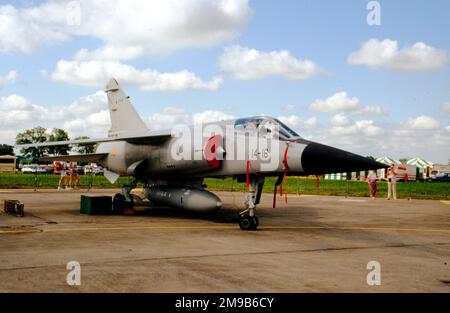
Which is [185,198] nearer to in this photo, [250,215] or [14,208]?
[250,215]

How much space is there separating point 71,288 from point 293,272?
3.05m

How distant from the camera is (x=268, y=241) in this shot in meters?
9.51

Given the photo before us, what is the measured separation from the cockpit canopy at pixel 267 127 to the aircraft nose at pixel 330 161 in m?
0.85

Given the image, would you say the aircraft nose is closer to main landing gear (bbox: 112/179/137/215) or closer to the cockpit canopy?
the cockpit canopy

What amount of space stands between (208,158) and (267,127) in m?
2.06

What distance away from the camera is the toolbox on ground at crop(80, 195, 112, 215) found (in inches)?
570

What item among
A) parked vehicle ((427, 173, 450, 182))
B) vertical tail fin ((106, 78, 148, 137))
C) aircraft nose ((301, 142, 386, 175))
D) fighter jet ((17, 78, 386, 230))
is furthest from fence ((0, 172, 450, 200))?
parked vehicle ((427, 173, 450, 182))

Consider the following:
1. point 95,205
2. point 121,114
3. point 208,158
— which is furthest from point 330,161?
point 121,114

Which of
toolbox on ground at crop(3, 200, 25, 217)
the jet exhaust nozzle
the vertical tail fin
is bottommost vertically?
toolbox on ground at crop(3, 200, 25, 217)

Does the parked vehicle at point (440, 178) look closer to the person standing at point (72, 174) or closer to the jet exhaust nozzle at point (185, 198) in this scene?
the person standing at point (72, 174)

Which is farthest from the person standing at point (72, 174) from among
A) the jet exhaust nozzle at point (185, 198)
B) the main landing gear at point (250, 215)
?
the main landing gear at point (250, 215)

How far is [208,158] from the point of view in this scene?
1248cm

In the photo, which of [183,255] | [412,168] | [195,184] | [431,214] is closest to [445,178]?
[412,168]

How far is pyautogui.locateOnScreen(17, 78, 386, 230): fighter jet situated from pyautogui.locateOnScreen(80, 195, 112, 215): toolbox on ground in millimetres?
315
